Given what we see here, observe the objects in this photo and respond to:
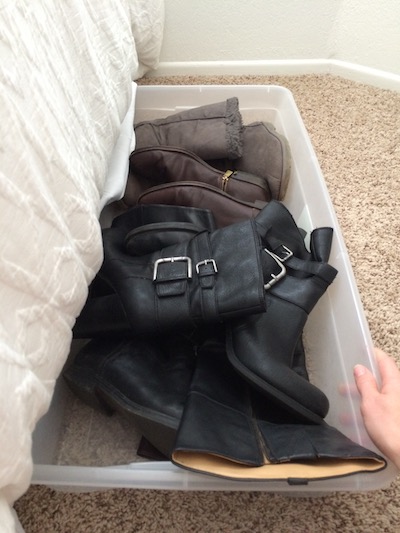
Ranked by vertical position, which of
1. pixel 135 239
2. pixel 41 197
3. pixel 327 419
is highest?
pixel 41 197

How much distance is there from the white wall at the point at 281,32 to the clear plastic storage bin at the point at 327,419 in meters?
0.40

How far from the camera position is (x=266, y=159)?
874 mm

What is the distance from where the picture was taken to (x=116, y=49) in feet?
2.11

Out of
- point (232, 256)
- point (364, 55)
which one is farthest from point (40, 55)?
point (364, 55)

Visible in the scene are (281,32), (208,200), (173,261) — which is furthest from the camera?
(281,32)

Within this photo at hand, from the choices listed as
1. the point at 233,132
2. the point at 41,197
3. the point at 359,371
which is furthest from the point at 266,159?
the point at 41,197

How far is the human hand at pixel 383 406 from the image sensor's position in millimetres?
503

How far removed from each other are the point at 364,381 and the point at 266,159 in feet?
1.59

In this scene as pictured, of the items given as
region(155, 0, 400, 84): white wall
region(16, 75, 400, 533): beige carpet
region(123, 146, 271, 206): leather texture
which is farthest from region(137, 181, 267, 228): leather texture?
region(155, 0, 400, 84): white wall

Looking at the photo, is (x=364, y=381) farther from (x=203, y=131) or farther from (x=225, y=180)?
(x=203, y=131)

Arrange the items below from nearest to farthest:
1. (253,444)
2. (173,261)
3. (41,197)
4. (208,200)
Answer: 1. (41,197)
2. (253,444)
3. (173,261)
4. (208,200)

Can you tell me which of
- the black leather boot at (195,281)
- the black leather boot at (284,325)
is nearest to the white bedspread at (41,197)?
the black leather boot at (195,281)

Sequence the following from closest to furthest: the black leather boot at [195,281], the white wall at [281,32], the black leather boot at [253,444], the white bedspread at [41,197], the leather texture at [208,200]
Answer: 1. the white bedspread at [41,197]
2. the black leather boot at [253,444]
3. the black leather boot at [195,281]
4. the leather texture at [208,200]
5. the white wall at [281,32]

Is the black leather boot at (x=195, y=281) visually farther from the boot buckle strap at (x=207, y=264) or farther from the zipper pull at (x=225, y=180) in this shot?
the zipper pull at (x=225, y=180)
